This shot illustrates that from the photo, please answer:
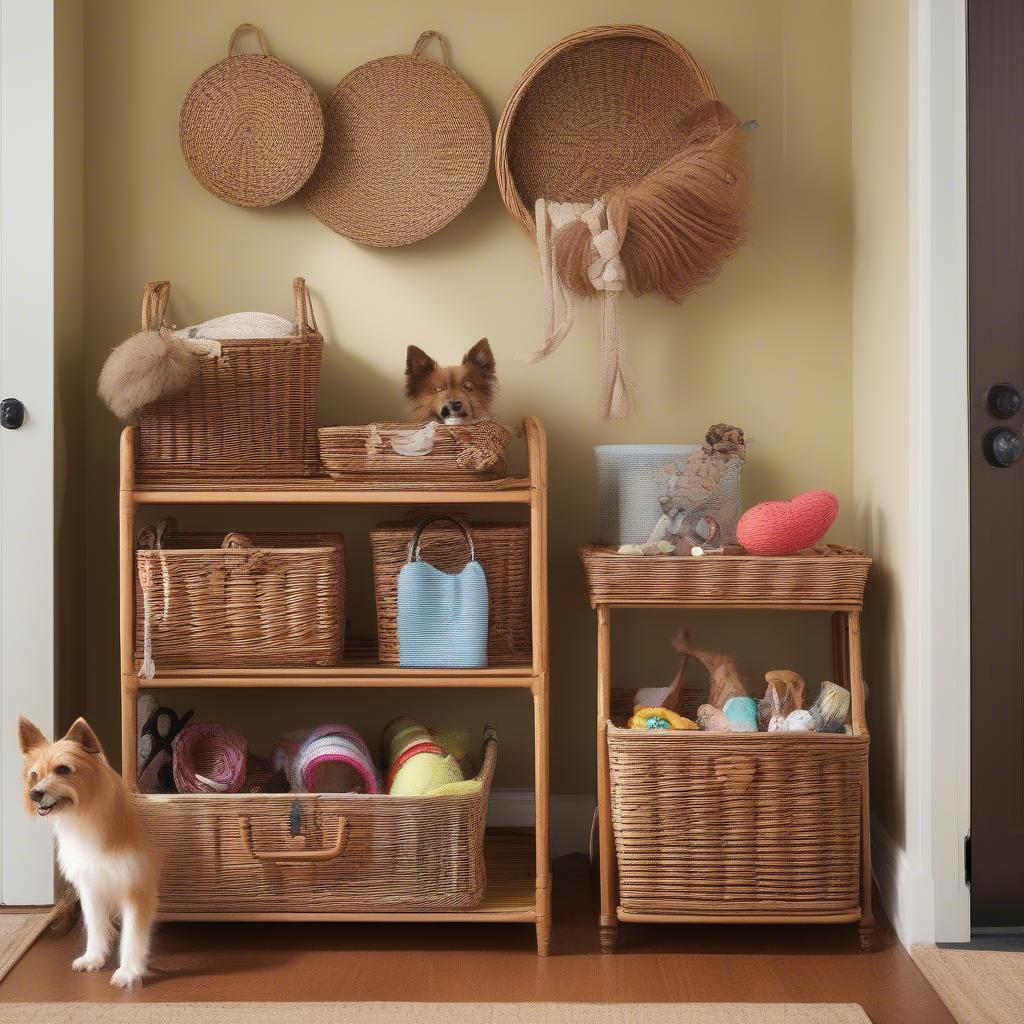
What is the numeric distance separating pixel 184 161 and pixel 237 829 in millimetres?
1445

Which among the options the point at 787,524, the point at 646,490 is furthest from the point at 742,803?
the point at 646,490

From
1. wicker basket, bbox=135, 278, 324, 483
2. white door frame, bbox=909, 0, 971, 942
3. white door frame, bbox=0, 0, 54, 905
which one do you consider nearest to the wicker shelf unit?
white door frame, bbox=909, 0, 971, 942

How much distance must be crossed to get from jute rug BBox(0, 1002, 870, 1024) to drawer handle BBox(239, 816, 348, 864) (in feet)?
0.83

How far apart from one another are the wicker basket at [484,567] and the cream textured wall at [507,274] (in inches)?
13.2

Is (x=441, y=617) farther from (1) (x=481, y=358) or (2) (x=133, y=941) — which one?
(2) (x=133, y=941)

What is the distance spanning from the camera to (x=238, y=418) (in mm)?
2148

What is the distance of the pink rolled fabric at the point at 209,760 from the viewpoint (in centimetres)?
210

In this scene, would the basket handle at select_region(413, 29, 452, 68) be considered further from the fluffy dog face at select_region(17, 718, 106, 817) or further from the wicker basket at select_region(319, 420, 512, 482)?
the fluffy dog face at select_region(17, 718, 106, 817)

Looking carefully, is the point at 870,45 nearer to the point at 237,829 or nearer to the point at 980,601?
the point at 980,601

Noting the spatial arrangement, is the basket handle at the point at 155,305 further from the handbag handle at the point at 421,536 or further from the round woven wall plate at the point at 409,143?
the handbag handle at the point at 421,536

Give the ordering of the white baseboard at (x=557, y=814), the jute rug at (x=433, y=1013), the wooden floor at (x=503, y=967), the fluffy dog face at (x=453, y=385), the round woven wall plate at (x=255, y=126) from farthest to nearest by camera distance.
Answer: the white baseboard at (x=557, y=814) < the round woven wall plate at (x=255, y=126) < the fluffy dog face at (x=453, y=385) < the wooden floor at (x=503, y=967) < the jute rug at (x=433, y=1013)

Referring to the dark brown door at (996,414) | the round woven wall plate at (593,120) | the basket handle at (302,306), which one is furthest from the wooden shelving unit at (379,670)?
the dark brown door at (996,414)

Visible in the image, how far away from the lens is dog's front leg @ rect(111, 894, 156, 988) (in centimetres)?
189

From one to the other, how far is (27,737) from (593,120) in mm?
1671
